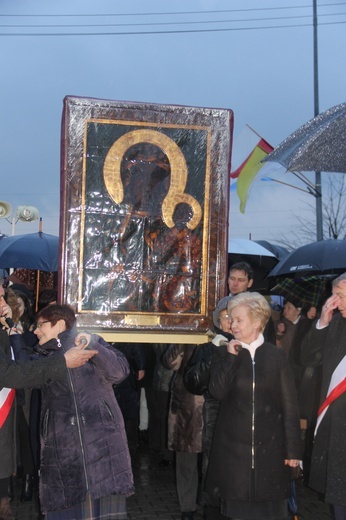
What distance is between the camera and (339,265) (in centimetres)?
1055

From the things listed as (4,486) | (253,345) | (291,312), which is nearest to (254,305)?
(253,345)

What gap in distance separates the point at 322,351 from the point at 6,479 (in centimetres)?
252

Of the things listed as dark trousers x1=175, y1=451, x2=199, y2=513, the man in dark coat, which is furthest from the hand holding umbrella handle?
dark trousers x1=175, y1=451, x2=199, y2=513

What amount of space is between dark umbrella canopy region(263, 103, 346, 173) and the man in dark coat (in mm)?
1061

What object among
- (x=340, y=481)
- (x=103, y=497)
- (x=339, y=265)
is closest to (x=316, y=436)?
(x=340, y=481)

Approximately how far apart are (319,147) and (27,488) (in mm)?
4532

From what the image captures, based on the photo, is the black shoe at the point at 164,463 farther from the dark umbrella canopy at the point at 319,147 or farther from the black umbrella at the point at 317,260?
the dark umbrella canopy at the point at 319,147

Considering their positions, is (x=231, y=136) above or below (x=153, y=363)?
above

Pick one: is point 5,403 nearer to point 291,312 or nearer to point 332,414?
point 332,414

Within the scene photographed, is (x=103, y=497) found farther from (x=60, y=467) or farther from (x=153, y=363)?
(x=153, y=363)

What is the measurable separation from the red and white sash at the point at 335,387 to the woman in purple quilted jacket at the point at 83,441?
127 cm

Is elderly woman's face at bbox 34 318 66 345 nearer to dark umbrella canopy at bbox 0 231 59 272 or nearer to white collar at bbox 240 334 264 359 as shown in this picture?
white collar at bbox 240 334 264 359

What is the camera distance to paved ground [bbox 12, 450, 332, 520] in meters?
7.60

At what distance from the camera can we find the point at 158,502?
8.15 meters
